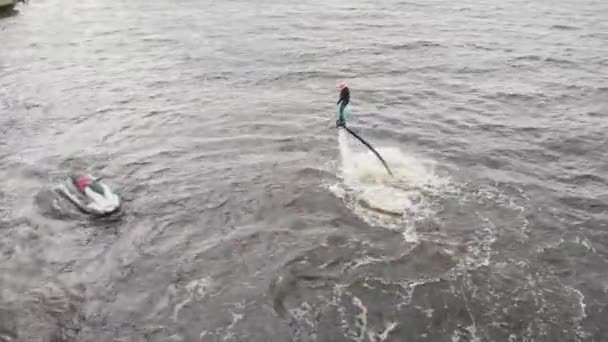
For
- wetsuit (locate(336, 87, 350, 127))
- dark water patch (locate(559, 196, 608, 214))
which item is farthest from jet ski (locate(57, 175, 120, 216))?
dark water patch (locate(559, 196, 608, 214))

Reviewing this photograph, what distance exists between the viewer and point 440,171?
67.9ft

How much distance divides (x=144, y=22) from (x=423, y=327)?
35.7m

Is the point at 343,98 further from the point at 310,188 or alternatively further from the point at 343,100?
the point at 310,188

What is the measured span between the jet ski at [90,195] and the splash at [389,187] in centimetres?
746

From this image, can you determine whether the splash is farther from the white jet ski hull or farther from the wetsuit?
the white jet ski hull

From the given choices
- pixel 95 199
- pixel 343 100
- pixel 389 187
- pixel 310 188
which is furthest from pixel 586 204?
pixel 95 199

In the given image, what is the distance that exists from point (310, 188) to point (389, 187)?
2.74 metres

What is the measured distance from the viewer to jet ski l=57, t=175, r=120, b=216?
18047mm

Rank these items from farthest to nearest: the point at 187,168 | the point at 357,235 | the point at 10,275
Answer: the point at 187,168
the point at 357,235
the point at 10,275

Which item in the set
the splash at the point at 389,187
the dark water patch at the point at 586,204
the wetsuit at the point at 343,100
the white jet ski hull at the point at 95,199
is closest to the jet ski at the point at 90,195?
the white jet ski hull at the point at 95,199

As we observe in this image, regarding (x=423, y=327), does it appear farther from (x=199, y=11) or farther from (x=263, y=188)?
(x=199, y=11)

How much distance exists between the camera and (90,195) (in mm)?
18391

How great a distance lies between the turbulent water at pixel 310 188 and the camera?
47.1ft

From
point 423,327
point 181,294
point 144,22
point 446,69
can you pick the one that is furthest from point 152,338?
point 144,22
